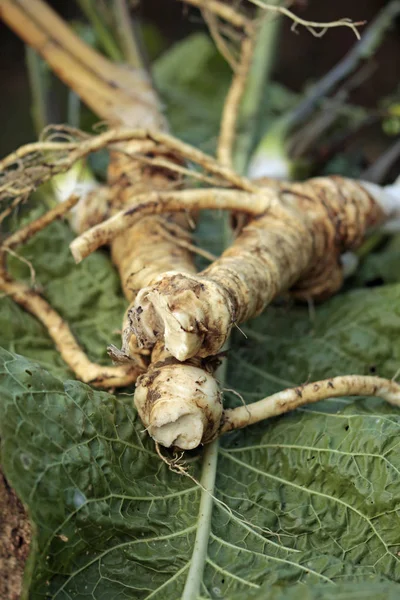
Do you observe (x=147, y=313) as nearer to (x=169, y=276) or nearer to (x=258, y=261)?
(x=169, y=276)

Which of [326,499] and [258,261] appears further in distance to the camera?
[258,261]

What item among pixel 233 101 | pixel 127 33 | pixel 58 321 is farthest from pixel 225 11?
pixel 58 321

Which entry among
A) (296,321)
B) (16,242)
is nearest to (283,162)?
(296,321)

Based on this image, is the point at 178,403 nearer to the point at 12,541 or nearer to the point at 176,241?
the point at 12,541

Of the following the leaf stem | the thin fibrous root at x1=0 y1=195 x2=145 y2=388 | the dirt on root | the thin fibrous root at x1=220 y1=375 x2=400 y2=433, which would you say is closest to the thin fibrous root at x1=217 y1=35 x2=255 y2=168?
the thin fibrous root at x1=0 y1=195 x2=145 y2=388

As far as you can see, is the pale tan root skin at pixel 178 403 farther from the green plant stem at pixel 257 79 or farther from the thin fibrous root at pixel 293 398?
the green plant stem at pixel 257 79

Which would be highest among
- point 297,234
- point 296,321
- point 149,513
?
point 297,234

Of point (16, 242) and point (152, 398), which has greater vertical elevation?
point (16, 242)
